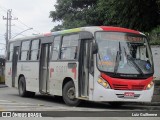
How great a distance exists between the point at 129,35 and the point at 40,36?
16.9 ft

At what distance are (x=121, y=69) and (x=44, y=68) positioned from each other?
487 centimetres

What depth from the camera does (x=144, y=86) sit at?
15.5 meters

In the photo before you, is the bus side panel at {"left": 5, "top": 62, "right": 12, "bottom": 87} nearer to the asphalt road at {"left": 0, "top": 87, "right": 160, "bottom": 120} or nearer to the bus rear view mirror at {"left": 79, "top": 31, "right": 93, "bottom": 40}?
the asphalt road at {"left": 0, "top": 87, "right": 160, "bottom": 120}

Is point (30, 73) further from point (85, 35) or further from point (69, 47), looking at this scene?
point (85, 35)

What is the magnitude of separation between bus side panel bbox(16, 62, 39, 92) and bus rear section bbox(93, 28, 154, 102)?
5.05m

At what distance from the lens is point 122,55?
15.5m


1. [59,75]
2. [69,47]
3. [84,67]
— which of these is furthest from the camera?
[59,75]

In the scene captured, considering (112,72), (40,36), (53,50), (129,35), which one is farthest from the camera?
(40,36)

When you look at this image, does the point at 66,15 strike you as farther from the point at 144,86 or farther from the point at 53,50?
the point at 144,86

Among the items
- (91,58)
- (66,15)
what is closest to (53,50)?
(91,58)

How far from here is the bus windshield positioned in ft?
50.1

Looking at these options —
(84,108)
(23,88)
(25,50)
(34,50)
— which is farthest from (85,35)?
(23,88)

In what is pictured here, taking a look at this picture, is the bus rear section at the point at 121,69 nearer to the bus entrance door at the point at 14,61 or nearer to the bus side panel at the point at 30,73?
the bus side panel at the point at 30,73

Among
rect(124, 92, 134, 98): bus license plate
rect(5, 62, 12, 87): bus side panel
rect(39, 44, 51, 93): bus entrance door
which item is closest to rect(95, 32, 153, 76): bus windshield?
rect(124, 92, 134, 98): bus license plate
